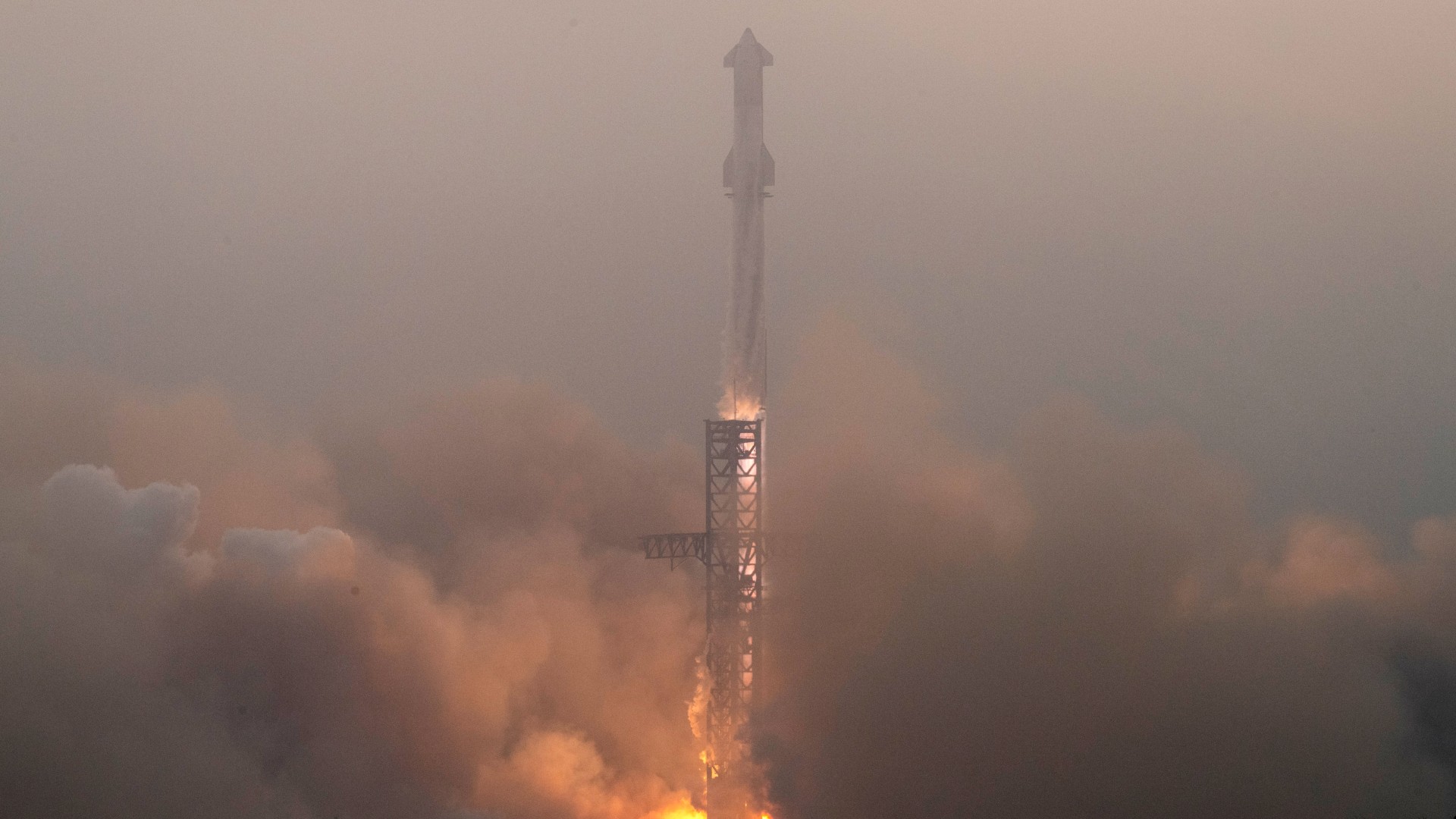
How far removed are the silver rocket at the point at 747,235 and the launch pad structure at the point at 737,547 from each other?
0.03 metres

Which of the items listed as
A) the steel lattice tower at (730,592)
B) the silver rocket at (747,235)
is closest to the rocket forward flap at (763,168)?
the silver rocket at (747,235)

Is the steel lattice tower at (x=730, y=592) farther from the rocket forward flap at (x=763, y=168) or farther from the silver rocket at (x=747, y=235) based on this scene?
the rocket forward flap at (x=763, y=168)

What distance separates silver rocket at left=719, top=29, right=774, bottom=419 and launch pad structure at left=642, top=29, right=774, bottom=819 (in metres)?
0.03

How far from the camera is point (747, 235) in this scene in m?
50.6

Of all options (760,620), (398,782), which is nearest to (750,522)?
(760,620)

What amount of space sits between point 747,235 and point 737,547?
282 inches

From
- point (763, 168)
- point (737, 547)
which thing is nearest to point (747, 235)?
point (763, 168)

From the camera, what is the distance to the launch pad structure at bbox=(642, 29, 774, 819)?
49.5 meters

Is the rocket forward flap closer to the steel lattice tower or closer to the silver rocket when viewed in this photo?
the silver rocket

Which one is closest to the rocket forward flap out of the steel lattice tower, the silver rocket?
the silver rocket

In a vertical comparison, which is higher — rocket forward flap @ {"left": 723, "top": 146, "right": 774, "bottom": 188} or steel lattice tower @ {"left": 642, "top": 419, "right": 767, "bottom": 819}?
rocket forward flap @ {"left": 723, "top": 146, "right": 774, "bottom": 188}

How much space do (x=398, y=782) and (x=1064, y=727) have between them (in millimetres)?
14931

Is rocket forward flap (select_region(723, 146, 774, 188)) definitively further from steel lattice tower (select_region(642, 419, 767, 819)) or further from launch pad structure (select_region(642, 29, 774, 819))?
steel lattice tower (select_region(642, 419, 767, 819))

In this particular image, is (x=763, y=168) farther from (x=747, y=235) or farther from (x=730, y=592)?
(x=730, y=592)
